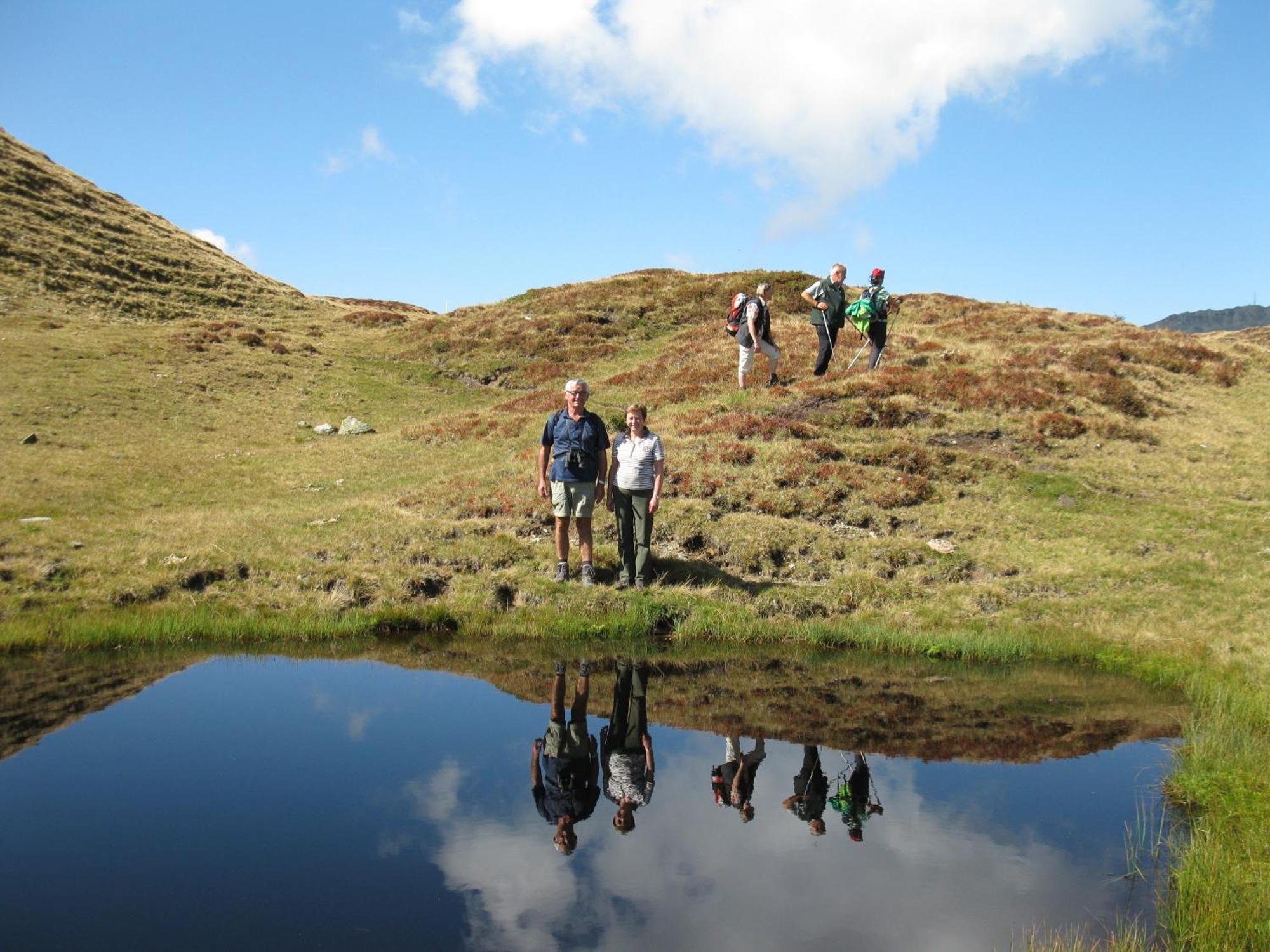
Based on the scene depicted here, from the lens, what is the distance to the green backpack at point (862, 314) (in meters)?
25.1

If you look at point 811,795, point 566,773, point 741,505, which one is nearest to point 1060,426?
point 741,505

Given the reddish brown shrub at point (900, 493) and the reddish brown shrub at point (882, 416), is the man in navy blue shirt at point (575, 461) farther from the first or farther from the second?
the reddish brown shrub at point (882, 416)

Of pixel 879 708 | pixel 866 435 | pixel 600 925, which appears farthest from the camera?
pixel 866 435

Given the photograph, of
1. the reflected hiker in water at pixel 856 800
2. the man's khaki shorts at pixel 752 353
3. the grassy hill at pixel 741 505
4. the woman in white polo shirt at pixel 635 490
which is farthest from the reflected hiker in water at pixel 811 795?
the man's khaki shorts at pixel 752 353

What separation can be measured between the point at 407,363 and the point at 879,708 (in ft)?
119

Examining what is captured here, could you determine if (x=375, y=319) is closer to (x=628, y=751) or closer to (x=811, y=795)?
(x=628, y=751)

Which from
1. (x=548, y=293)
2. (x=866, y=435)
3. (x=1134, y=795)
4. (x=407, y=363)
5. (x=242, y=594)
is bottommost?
(x=1134, y=795)

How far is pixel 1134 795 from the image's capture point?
8.17m

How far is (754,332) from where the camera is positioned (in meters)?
24.7

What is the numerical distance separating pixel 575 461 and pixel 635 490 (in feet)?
3.84

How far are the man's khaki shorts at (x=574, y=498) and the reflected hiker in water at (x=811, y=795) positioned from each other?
6462 millimetres

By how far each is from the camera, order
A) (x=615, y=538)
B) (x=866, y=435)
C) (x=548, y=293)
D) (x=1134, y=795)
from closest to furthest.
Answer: (x=1134, y=795) → (x=615, y=538) → (x=866, y=435) → (x=548, y=293)

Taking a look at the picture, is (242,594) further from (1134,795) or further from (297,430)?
(297,430)

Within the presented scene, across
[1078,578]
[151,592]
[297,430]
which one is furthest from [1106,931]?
[297,430]
